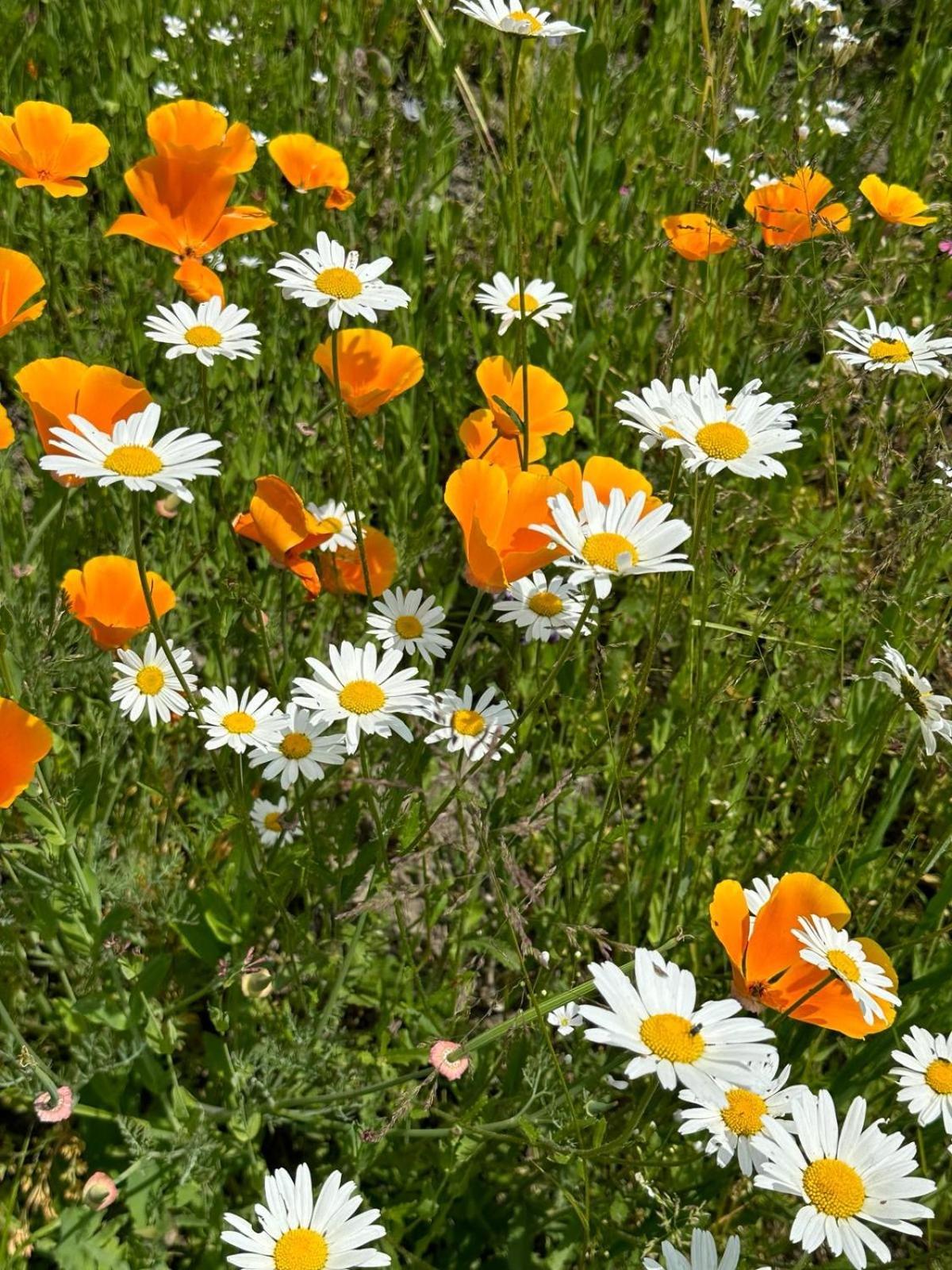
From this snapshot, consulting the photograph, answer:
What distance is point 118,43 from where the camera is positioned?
3.26m

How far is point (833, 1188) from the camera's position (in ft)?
4.25

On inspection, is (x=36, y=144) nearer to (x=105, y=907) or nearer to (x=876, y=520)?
(x=105, y=907)

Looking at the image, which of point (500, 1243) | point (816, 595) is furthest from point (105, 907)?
point (816, 595)

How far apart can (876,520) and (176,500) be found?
1356 millimetres

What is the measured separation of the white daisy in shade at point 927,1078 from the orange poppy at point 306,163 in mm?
2005

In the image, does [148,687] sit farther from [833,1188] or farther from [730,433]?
[833,1188]

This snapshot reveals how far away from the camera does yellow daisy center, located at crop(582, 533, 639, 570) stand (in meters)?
1.35

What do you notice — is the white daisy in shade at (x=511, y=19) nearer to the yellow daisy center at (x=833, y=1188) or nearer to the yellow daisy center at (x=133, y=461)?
the yellow daisy center at (x=133, y=461)

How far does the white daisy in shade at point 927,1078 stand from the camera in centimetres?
150

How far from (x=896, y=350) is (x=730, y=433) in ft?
2.31

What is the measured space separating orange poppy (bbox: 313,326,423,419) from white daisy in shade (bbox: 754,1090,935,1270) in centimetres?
127

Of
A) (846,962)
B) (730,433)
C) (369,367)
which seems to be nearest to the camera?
(846,962)

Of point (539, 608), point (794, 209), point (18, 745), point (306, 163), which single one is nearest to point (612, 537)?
point (539, 608)

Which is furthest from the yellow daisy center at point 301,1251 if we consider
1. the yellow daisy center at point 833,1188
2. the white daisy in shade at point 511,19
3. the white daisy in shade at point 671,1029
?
the white daisy in shade at point 511,19
